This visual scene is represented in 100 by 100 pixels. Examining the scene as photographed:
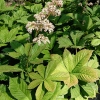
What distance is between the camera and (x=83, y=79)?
Answer: 2.17 meters

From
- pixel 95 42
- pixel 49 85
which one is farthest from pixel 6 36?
pixel 95 42

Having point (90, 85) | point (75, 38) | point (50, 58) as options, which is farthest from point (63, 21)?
point (90, 85)

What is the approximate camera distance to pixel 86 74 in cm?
217

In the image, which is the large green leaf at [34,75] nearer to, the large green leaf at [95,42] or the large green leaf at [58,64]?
the large green leaf at [58,64]

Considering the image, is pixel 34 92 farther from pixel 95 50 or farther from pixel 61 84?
pixel 95 50

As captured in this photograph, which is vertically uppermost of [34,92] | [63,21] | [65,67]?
[63,21]

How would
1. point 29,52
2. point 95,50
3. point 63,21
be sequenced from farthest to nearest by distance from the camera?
point 63,21, point 95,50, point 29,52

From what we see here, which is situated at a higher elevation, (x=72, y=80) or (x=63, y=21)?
(x=63, y=21)

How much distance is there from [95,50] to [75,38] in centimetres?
29

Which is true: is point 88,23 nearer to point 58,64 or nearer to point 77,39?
point 77,39

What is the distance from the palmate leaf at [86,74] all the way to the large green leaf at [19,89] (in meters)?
0.52

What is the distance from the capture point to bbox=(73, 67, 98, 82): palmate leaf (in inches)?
84.2

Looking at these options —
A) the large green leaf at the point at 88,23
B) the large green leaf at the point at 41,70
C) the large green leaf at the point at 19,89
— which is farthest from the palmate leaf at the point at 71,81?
the large green leaf at the point at 88,23

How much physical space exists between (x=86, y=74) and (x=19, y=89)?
0.67m
